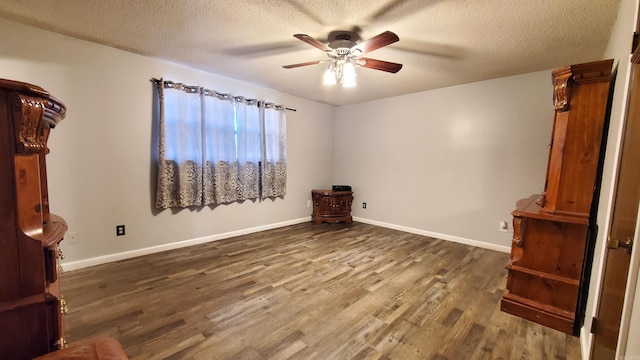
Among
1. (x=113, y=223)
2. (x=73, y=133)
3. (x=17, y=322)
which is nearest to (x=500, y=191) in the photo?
(x=17, y=322)

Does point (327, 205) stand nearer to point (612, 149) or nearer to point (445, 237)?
point (445, 237)

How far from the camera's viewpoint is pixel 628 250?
1.07 meters

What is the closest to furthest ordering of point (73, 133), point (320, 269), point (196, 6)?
1. point (196, 6)
2. point (73, 133)
3. point (320, 269)

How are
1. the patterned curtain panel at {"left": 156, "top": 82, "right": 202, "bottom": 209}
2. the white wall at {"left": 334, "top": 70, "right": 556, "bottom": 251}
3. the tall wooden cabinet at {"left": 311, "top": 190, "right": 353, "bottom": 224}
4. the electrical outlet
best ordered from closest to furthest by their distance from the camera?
the electrical outlet
the patterned curtain panel at {"left": 156, "top": 82, "right": 202, "bottom": 209}
the white wall at {"left": 334, "top": 70, "right": 556, "bottom": 251}
the tall wooden cabinet at {"left": 311, "top": 190, "right": 353, "bottom": 224}

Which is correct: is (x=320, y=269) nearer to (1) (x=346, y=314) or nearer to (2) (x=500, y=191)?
(1) (x=346, y=314)

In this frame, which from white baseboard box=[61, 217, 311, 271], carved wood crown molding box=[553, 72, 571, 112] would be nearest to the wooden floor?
white baseboard box=[61, 217, 311, 271]

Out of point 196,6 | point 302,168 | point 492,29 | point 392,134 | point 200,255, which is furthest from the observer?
point 302,168

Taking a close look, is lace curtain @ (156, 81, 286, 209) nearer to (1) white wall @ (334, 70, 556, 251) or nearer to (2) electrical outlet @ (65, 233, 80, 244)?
(2) electrical outlet @ (65, 233, 80, 244)

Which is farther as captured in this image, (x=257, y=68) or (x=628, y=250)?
(x=257, y=68)

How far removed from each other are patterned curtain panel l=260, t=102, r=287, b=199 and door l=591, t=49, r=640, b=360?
3.73 m

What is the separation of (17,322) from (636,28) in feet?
9.07

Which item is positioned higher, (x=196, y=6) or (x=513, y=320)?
(x=196, y=6)

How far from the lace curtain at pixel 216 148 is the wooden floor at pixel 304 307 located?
79 cm

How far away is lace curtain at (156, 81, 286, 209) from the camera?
318 cm
